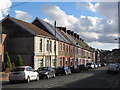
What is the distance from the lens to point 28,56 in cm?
3809

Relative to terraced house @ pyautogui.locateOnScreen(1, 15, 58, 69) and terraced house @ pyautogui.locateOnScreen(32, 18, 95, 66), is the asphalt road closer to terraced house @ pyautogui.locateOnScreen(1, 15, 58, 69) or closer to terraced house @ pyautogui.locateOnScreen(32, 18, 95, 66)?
terraced house @ pyautogui.locateOnScreen(1, 15, 58, 69)

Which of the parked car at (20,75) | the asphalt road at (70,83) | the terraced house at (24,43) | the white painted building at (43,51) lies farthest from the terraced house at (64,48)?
the parked car at (20,75)

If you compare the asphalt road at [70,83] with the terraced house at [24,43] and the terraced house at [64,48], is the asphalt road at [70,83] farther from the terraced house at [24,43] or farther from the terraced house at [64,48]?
the terraced house at [64,48]

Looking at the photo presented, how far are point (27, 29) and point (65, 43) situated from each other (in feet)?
54.5

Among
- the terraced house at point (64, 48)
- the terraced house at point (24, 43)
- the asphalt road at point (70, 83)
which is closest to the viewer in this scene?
the asphalt road at point (70, 83)

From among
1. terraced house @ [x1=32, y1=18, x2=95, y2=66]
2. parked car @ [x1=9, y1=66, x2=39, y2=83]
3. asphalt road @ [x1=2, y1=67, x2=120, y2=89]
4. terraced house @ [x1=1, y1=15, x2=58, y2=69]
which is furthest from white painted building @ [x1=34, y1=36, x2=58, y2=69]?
parked car @ [x1=9, y1=66, x2=39, y2=83]

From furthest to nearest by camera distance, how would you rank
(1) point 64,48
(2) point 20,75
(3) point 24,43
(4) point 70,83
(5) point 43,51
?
(1) point 64,48, (5) point 43,51, (3) point 24,43, (2) point 20,75, (4) point 70,83

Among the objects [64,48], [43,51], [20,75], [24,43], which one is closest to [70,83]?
[20,75]

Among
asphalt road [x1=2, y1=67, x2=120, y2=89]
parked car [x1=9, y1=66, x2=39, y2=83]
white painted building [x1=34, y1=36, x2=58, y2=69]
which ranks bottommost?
asphalt road [x1=2, y1=67, x2=120, y2=89]

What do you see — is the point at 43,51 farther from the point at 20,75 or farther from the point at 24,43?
the point at 20,75

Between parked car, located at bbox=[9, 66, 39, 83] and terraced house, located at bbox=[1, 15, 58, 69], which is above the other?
terraced house, located at bbox=[1, 15, 58, 69]

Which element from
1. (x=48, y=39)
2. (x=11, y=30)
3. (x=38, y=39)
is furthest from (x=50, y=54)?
(x=11, y=30)

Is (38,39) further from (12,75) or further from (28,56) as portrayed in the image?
(12,75)

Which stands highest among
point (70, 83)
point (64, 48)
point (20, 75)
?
point (64, 48)
